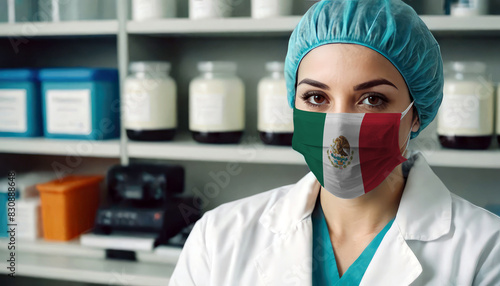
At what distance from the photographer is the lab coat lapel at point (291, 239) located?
0.98 meters

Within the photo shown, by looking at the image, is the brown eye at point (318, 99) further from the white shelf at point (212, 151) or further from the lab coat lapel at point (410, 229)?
the white shelf at point (212, 151)

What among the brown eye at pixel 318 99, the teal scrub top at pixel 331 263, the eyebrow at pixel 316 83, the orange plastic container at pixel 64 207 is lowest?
the orange plastic container at pixel 64 207

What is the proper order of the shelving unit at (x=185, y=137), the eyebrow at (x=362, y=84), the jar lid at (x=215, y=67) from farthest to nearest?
the jar lid at (x=215, y=67), the shelving unit at (x=185, y=137), the eyebrow at (x=362, y=84)

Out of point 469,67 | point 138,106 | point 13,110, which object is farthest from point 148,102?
point 469,67

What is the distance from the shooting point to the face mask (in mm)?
901

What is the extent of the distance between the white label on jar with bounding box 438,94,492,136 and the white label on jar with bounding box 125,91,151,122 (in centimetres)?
89

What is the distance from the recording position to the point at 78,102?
5.42ft

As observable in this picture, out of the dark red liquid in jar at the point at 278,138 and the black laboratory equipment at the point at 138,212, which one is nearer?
the dark red liquid in jar at the point at 278,138

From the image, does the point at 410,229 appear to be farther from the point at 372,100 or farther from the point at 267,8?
the point at 267,8

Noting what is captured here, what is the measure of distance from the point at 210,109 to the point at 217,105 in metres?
0.03

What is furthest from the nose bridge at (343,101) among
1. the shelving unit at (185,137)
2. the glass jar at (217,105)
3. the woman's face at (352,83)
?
the glass jar at (217,105)

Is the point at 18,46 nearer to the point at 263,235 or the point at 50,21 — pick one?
the point at 50,21

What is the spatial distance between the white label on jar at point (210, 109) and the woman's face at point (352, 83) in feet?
1.89

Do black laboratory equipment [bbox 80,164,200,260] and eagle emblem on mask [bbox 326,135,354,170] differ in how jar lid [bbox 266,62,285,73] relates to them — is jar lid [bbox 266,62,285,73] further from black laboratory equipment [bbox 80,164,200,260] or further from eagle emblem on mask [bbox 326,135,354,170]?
eagle emblem on mask [bbox 326,135,354,170]
